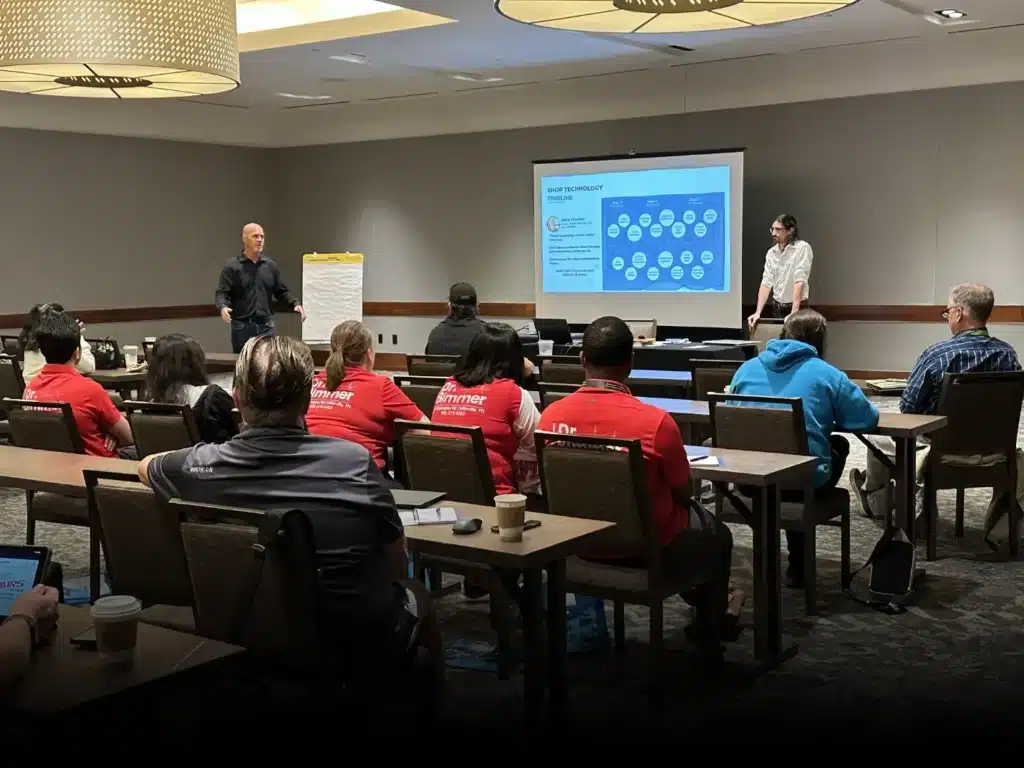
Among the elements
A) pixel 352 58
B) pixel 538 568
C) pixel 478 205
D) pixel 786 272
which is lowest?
pixel 538 568

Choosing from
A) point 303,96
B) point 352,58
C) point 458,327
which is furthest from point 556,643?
point 303,96

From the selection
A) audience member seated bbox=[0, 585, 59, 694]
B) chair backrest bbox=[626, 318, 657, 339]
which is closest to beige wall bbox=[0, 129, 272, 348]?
chair backrest bbox=[626, 318, 657, 339]

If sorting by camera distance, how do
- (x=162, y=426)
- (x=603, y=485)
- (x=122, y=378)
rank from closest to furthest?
1. (x=603, y=485)
2. (x=162, y=426)
3. (x=122, y=378)

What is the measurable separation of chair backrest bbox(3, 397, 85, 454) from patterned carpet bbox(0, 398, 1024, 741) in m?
1.69

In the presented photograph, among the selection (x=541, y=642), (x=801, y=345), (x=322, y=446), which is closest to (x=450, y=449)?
(x=541, y=642)

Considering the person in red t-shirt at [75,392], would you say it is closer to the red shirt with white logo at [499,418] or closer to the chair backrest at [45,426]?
the chair backrest at [45,426]

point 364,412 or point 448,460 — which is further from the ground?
point 364,412

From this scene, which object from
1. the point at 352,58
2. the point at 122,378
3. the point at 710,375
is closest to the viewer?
the point at 710,375

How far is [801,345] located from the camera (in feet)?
15.1

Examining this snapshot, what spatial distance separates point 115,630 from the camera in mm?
2035

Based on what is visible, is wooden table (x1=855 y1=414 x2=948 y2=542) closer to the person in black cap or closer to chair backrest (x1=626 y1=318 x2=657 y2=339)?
the person in black cap

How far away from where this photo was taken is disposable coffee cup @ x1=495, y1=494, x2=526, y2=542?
114 inches

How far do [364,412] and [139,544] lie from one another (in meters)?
1.53

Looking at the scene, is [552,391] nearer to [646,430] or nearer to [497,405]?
[497,405]
